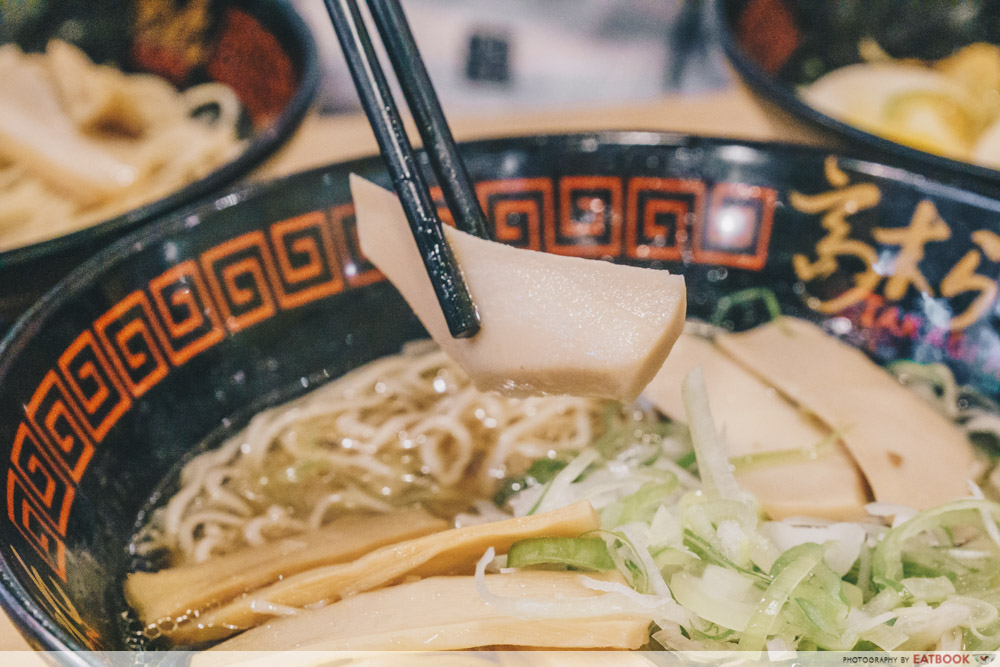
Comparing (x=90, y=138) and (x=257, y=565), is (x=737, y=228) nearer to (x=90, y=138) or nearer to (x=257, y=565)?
(x=257, y=565)

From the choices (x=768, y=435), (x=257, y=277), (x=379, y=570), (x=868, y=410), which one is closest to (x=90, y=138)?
(x=257, y=277)

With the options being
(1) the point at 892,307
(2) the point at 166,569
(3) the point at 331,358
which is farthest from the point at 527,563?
(1) the point at 892,307

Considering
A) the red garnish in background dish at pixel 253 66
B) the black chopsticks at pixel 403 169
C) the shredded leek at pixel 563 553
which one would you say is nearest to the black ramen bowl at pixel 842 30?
the red garnish in background dish at pixel 253 66

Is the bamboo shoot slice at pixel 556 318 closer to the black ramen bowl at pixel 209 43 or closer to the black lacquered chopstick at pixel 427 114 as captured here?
the black lacquered chopstick at pixel 427 114

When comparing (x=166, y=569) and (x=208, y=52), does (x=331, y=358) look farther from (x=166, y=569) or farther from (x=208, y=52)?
(x=208, y=52)

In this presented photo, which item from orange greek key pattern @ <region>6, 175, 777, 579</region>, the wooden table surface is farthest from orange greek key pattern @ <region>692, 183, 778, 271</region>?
the wooden table surface
